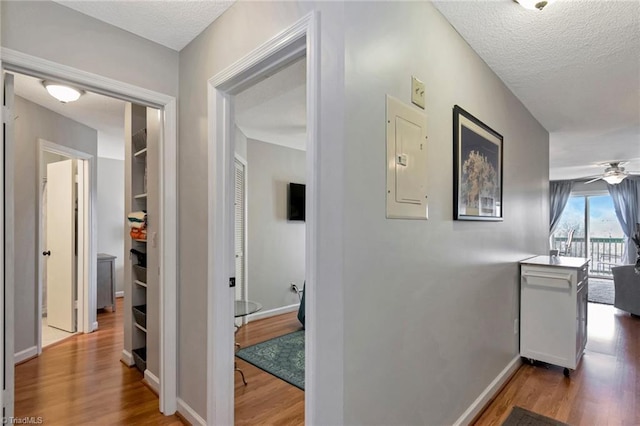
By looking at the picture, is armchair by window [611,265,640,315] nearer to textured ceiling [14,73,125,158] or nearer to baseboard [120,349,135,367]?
baseboard [120,349,135,367]

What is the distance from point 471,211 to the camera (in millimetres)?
2051

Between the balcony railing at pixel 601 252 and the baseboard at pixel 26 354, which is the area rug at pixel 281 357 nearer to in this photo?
the baseboard at pixel 26 354

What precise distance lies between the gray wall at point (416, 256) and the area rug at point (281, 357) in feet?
4.22

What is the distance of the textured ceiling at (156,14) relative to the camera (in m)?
1.73

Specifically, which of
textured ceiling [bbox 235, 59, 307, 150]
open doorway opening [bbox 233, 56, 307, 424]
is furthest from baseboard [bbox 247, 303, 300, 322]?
textured ceiling [bbox 235, 59, 307, 150]

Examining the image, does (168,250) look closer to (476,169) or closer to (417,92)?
(417,92)

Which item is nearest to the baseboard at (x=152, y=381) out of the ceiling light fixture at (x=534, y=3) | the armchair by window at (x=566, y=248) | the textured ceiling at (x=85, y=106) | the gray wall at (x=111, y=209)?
the textured ceiling at (x=85, y=106)

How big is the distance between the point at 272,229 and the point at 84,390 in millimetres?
2681

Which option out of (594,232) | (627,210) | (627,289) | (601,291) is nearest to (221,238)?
(627,289)

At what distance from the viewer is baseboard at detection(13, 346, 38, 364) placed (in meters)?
2.89

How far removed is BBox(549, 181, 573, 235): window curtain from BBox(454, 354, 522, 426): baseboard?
23.1 ft

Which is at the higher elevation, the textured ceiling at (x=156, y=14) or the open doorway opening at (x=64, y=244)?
the textured ceiling at (x=156, y=14)

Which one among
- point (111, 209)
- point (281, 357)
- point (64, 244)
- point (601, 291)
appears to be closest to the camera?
point (281, 357)

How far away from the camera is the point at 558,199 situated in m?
8.35
